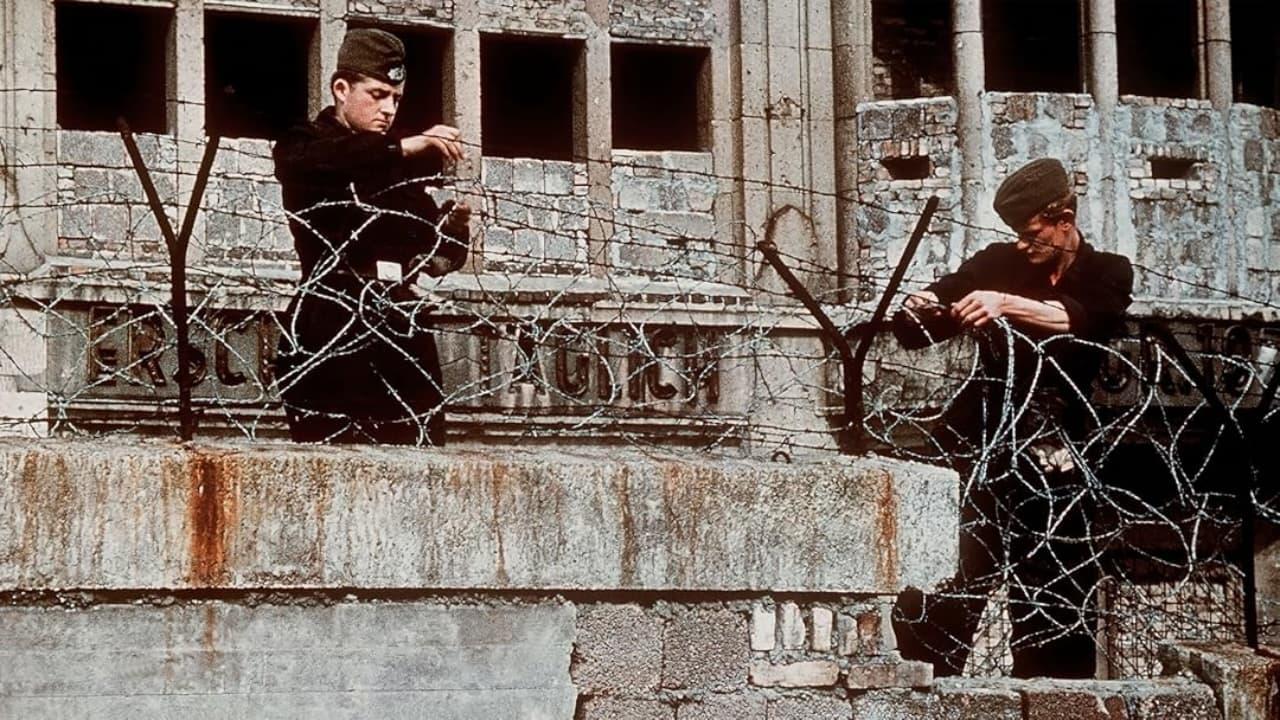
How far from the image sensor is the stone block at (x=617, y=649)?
746 centimetres

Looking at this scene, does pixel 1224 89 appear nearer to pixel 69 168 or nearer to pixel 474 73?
pixel 474 73

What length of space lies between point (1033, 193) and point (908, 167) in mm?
5133

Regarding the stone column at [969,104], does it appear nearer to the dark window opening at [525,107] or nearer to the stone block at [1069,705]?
the dark window opening at [525,107]

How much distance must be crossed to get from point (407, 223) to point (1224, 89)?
797 cm

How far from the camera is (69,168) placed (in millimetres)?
13797

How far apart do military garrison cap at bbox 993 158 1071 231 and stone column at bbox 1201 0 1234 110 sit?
5.61 m

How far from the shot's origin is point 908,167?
604 inches

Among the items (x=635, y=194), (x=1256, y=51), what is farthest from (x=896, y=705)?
(x=1256, y=51)

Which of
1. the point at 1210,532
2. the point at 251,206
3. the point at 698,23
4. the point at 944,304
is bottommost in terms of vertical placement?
the point at 1210,532

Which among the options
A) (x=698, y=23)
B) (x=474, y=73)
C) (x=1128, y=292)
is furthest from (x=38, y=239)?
(x=1128, y=292)

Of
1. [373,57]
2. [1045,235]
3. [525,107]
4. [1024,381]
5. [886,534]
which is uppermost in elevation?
[525,107]

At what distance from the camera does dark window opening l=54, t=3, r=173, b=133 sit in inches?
597

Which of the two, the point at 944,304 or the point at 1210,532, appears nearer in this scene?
the point at 944,304

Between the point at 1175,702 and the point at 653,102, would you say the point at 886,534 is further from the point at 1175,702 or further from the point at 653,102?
the point at 653,102
